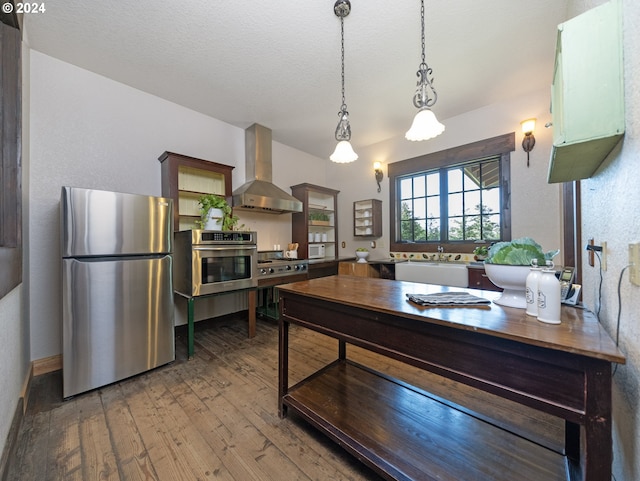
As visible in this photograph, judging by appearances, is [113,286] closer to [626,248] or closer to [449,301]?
[449,301]

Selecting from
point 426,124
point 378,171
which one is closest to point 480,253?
point 378,171

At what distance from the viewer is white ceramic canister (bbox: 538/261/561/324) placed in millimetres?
882

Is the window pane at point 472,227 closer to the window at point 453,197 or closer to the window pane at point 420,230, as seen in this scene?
the window at point 453,197

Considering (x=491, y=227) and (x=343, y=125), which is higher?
(x=343, y=125)

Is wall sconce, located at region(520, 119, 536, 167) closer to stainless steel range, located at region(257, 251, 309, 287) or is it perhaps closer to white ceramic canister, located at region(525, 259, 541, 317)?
white ceramic canister, located at region(525, 259, 541, 317)

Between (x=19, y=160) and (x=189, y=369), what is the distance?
195 cm

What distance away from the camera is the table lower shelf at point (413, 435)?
1128 mm

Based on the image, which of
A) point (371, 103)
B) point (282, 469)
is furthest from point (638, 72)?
point (371, 103)

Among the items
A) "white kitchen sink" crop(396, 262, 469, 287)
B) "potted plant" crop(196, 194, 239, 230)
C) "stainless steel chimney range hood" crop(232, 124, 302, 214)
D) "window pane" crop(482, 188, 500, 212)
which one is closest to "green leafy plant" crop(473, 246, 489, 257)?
"white kitchen sink" crop(396, 262, 469, 287)

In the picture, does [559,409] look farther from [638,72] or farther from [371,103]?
[371,103]

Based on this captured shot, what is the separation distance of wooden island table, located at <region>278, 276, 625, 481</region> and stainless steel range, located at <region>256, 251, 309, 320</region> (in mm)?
1556

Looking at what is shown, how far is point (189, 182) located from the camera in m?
3.25

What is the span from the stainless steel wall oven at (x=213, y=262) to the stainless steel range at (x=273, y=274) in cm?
20

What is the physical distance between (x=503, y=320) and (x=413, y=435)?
0.87m
